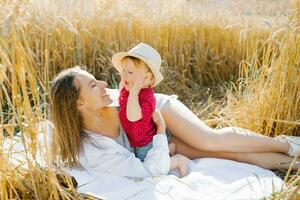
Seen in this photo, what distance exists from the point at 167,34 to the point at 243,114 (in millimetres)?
1484

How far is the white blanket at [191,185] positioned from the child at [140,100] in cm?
13

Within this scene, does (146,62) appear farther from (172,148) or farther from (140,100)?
(172,148)

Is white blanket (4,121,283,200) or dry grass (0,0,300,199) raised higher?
dry grass (0,0,300,199)

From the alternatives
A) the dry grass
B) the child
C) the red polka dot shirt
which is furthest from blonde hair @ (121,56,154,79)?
the dry grass

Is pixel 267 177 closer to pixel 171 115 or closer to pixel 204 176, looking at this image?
pixel 204 176

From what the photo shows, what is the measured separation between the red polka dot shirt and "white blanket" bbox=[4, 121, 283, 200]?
0.71 ft

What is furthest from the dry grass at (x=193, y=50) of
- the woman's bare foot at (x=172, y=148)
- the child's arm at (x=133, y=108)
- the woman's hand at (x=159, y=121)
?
the child's arm at (x=133, y=108)

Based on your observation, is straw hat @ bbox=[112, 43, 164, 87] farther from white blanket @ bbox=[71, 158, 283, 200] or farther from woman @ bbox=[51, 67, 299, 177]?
white blanket @ bbox=[71, 158, 283, 200]

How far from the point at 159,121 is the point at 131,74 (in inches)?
10.2

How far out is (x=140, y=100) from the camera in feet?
8.75

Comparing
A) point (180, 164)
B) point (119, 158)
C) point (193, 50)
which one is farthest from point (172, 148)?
point (193, 50)

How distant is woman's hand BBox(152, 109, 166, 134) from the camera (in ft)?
8.74

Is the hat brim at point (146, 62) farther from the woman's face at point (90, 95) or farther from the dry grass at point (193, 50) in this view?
the dry grass at point (193, 50)

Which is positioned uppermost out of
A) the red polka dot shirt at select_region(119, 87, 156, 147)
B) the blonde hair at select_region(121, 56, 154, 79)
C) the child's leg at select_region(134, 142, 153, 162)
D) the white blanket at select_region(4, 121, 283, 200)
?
the blonde hair at select_region(121, 56, 154, 79)
